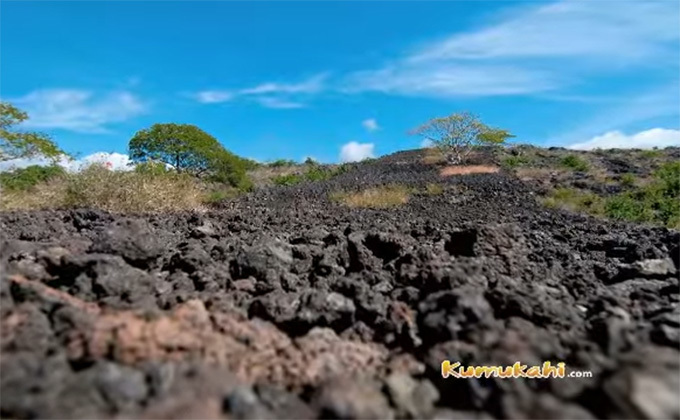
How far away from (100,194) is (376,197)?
6927mm

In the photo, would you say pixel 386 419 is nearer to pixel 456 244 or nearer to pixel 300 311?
pixel 300 311

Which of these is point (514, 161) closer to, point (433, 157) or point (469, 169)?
point (469, 169)

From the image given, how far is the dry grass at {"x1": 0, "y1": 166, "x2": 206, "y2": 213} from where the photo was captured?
1134 cm

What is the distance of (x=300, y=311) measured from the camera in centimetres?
350

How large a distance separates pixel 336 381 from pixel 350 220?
25.5 feet

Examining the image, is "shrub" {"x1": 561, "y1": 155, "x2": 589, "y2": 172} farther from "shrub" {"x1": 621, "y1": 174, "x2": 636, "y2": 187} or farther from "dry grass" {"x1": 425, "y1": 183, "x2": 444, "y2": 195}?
"dry grass" {"x1": 425, "y1": 183, "x2": 444, "y2": 195}

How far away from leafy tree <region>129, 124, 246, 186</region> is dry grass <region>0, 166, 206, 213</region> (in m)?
15.0

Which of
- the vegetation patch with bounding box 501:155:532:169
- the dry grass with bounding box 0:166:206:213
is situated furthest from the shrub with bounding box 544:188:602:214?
the vegetation patch with bounding box 501:155:532:169

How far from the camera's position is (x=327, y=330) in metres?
3.26

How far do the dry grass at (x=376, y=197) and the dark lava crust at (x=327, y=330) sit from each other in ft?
27.0

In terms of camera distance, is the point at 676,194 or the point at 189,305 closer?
the point at 189,305

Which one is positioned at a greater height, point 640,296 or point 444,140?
point 444,140

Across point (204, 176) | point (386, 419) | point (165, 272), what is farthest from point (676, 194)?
point (204, 176)

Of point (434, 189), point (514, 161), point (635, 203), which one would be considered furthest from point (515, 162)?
point (635, 203)
